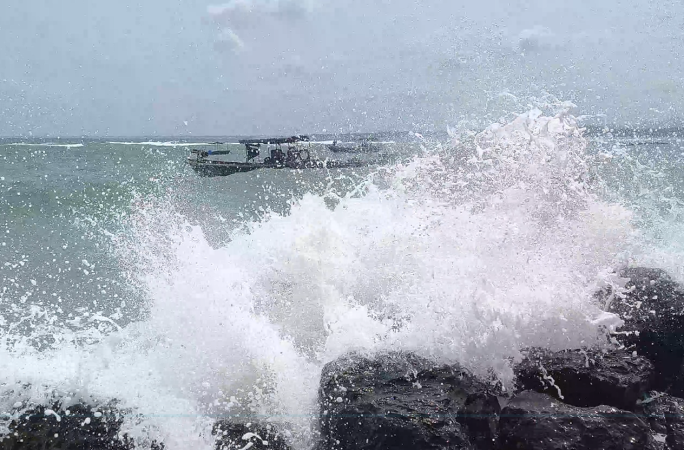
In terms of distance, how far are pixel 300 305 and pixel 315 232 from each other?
1.30 meters

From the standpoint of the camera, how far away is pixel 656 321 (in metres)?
5.67

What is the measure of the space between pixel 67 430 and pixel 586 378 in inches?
167

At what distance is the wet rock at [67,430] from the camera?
13.3 ft

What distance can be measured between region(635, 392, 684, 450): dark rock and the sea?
66 cm

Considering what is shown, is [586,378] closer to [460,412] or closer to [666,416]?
[666,416]

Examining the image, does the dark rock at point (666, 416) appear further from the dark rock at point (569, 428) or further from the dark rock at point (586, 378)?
the dark rock at point (569, 428)

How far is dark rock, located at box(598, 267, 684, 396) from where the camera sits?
5414 millimetres

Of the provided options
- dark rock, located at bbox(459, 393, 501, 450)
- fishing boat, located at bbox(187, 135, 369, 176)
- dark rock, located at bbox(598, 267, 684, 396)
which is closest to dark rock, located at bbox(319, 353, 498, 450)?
dark rock, located at bbox(459, 393, 501, 450)

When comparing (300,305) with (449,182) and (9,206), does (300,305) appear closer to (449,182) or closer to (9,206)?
(449,182)

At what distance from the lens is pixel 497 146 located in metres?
7.84

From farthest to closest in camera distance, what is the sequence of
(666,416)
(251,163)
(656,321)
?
(251,163) < (656,321) < (666,416)

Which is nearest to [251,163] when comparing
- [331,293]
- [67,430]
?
[331,293]

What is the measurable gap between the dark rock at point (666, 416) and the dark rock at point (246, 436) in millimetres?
2987

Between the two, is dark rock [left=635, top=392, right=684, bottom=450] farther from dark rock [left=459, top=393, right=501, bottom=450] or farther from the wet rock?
the wet rock
